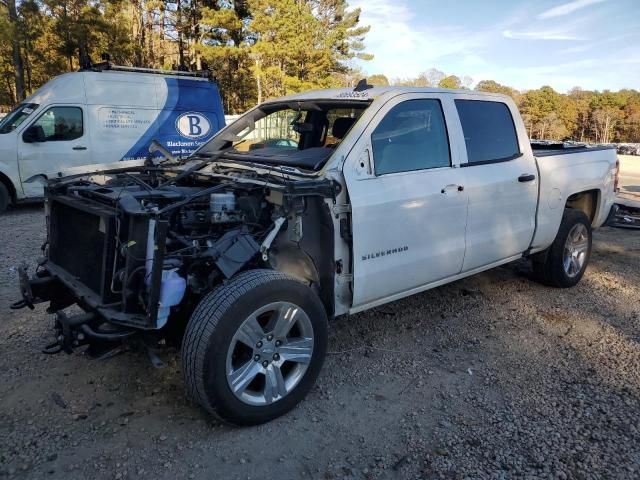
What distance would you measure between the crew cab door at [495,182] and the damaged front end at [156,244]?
1.47 meters

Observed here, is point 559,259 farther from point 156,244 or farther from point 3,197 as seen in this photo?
point 3,197

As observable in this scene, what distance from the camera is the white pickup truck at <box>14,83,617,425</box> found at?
8.86 ft

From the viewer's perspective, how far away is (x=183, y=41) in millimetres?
27859

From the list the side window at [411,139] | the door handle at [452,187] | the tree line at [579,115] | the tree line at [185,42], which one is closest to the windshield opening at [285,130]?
the side window at [411,139]

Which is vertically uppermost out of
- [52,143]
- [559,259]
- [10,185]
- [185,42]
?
[185,42]

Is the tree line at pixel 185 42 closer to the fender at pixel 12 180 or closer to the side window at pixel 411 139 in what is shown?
the fender at pixel 12 180

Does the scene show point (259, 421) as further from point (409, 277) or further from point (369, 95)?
point (369, 95)

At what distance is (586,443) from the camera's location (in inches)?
109

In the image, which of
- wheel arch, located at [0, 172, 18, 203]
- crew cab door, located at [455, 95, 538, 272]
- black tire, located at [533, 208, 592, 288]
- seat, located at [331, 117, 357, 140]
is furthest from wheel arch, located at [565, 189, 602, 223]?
wheel arch, located at [0, 172, 18, 203]

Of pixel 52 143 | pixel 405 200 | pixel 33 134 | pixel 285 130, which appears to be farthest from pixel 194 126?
pixel 405 200

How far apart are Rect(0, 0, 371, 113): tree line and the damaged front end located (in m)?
17.6

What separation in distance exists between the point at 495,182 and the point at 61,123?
8.14 meters

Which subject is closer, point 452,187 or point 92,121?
point 452,187

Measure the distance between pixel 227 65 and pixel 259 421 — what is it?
30952mm
